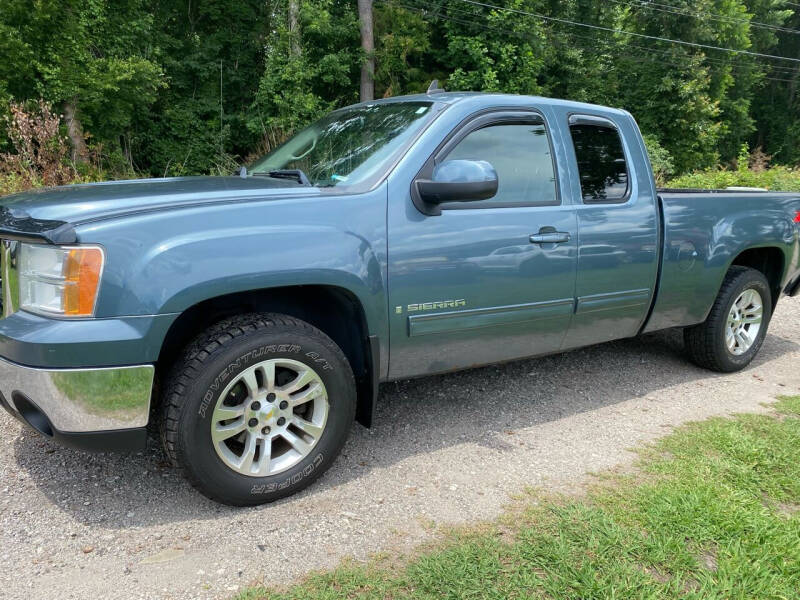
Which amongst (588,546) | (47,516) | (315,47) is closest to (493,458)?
(588,546)

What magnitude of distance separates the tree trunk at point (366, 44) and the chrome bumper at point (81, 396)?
19627mm

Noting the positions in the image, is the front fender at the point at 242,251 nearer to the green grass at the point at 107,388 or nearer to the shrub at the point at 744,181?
the green grass at the point at 107,388

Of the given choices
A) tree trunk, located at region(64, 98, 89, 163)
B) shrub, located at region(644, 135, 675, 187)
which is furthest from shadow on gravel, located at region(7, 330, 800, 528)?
tree trunk, located at region(64, 98, 89, 163)

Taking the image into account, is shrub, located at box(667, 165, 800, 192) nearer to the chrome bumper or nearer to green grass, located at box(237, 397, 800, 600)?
green grass, located at box(237, 397, 800, 600)

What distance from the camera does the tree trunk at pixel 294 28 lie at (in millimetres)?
19922

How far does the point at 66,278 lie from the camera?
2354mm

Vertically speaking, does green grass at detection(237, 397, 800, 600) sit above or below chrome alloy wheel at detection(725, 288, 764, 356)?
below

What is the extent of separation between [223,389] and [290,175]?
4.46ft

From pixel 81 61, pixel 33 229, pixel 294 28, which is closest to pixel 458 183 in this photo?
pixel 33 229

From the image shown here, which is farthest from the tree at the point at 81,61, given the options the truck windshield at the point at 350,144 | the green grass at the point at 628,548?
the green grass at the point at 628,548

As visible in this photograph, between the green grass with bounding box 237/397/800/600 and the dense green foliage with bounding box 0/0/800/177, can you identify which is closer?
the green grass with bounding box 237/397/800/600

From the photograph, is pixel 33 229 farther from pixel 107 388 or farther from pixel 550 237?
pixel 550 237

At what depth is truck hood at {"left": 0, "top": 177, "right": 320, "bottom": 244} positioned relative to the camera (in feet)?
7.99

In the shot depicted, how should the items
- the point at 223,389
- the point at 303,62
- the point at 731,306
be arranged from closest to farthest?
the point at 223,389, the point at 731,306, the point at 303,62
